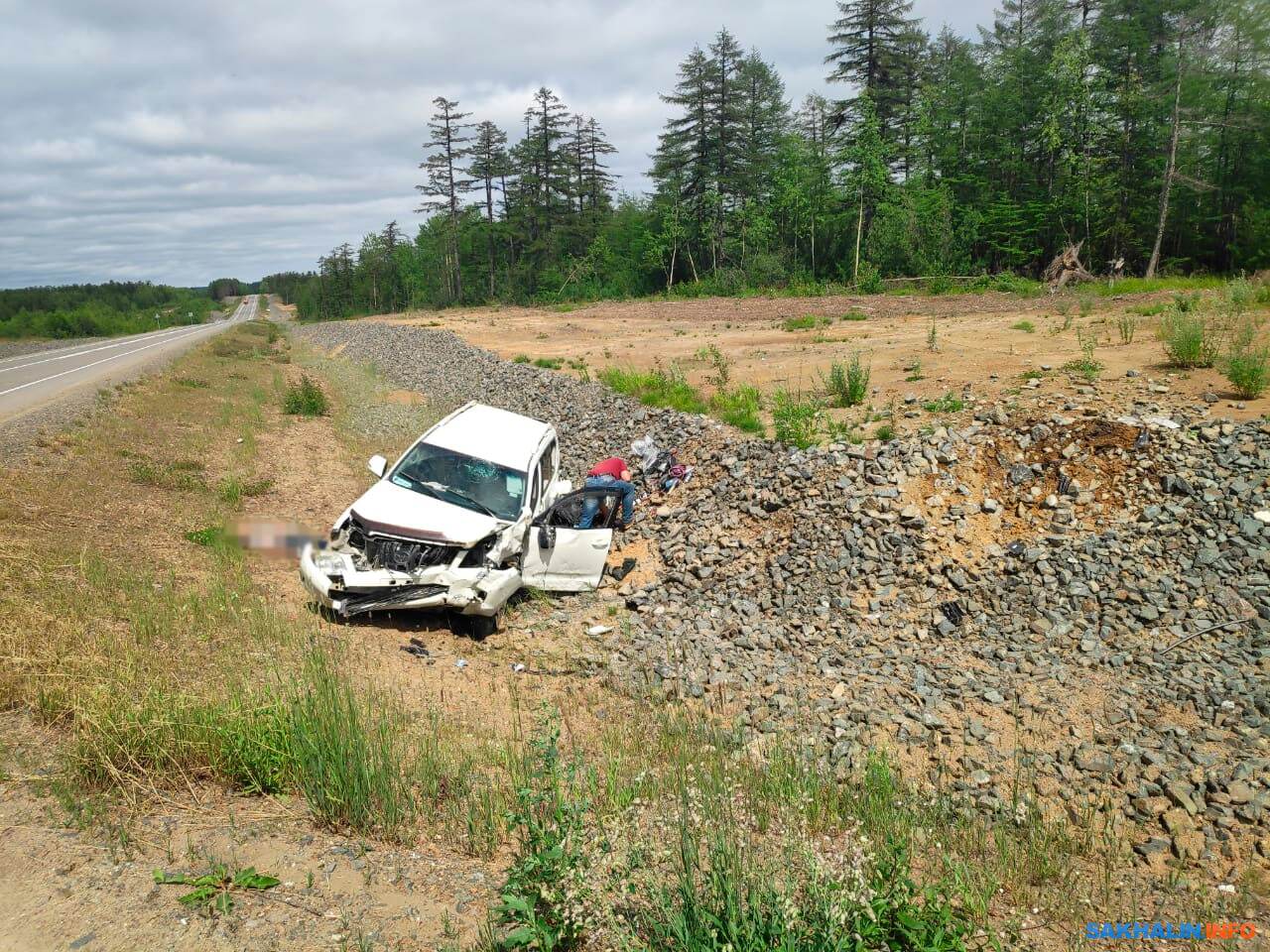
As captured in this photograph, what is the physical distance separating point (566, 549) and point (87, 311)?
8523 centimetres

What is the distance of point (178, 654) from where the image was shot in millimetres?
5816

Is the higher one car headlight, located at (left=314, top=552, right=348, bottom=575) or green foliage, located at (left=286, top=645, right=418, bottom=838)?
car headlight, located at (left=314, top=552, right=348, bottom=575)

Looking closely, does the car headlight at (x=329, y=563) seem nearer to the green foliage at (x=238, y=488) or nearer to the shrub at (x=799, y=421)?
the green foliage at (x=238, y=488)

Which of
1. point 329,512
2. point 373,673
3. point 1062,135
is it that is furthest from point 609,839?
point 1062,135

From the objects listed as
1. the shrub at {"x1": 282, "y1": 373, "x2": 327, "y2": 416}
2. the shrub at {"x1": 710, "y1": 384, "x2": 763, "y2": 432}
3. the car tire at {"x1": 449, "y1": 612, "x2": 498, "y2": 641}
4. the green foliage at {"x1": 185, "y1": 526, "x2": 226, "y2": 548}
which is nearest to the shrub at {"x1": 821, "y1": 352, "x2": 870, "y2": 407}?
the shrub at {"x1": 710, "y1": 384, "x2": 763, "y2": 432}

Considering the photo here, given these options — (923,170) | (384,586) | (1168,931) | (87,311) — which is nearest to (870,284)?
(923,170)

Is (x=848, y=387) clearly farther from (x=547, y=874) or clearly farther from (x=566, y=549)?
(x=547, y=874)

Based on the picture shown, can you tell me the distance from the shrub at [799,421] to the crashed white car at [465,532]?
127 inches

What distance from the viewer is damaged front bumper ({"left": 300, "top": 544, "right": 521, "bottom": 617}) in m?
7.28

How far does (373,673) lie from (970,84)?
166ft

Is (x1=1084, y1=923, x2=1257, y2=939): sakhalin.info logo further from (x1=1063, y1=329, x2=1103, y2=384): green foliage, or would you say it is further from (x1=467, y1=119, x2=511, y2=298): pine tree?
(x1=467, y1=119, x2=511, y2=298): pine tree

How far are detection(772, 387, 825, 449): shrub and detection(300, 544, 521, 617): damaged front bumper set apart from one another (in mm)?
5914

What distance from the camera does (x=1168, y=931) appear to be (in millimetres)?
3746

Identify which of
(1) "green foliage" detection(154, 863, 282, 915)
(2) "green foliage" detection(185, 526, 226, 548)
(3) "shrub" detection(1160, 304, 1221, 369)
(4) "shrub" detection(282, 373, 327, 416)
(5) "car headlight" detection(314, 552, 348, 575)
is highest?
(3) "shrub" detection(1160, 304, 1221, 369)
